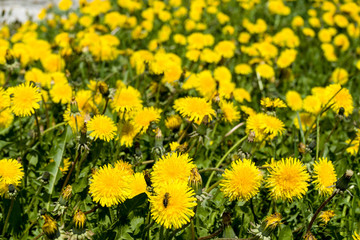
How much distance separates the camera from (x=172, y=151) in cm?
176

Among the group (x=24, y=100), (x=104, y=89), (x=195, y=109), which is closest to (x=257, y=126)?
(x=195, y=109)

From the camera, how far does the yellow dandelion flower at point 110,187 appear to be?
4.62 feet

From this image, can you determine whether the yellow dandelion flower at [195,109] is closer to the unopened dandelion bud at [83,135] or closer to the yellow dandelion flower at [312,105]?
the unopened dandelion bud at [83,135]

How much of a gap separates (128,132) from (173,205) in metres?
0.80

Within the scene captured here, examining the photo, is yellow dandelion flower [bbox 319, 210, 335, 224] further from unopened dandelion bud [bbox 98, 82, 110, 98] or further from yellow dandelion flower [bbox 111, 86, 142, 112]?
unopened dandelion bud [bbox 98, 82, 110, 98]

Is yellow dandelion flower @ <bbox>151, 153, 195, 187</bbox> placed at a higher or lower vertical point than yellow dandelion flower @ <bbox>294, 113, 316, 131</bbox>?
higher

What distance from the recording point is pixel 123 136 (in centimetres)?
196

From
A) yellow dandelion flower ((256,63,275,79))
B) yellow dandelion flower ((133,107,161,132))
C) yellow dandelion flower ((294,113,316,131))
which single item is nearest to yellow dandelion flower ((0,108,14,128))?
yellow dandelion flower ((133,107,161,132))

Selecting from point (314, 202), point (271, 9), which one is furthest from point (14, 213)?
point (271, 9)

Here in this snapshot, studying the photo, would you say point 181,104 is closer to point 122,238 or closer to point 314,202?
point 122,238

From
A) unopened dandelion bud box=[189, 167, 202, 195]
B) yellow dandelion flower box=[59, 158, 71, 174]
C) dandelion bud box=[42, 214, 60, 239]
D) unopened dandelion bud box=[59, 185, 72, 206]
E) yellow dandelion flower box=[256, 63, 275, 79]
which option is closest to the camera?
dandelion bud box=[42, 214, 60, 239]

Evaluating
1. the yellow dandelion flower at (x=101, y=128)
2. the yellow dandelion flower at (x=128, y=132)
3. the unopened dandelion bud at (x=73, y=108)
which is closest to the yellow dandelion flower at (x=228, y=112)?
the yellow dandelion flower at (x=128, y=132)

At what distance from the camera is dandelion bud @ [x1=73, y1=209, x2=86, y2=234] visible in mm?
1284

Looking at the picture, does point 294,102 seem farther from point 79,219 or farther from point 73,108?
point 79,219
